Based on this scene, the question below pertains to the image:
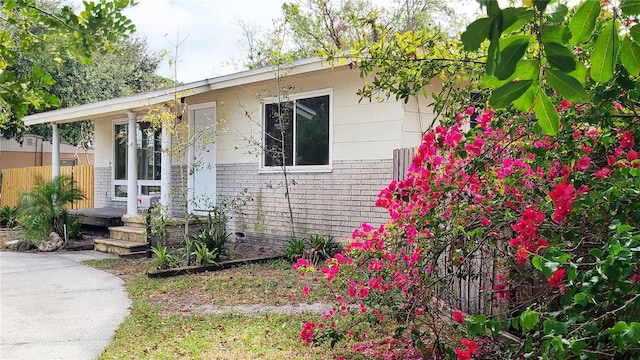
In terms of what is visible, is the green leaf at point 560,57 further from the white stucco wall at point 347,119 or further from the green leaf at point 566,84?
the white stucco wall at point 347,119

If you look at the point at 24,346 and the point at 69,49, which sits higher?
the point at 69,49

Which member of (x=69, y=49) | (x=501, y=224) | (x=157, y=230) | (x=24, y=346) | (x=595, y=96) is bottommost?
(x=24, y=346)

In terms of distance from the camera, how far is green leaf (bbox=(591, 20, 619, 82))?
136 centimetres

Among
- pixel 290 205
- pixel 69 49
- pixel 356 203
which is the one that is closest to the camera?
pixel 69 49

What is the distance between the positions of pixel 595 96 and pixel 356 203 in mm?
6407

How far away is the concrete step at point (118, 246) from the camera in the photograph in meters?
9.86

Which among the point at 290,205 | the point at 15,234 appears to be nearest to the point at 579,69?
the point at 290,205

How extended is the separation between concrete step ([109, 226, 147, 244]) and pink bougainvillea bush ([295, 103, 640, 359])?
6454mm

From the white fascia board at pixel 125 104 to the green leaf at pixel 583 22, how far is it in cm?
871

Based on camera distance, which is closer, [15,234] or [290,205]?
[290,205]

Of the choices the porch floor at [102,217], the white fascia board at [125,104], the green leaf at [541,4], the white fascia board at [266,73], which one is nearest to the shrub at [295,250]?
the white fascia board at [266,73]

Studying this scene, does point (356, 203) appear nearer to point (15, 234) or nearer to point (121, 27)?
point (121, 27)

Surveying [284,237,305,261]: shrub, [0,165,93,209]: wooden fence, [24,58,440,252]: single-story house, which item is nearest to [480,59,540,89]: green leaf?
[24,58,440,252]: single-story house

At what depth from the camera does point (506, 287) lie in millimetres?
3621
